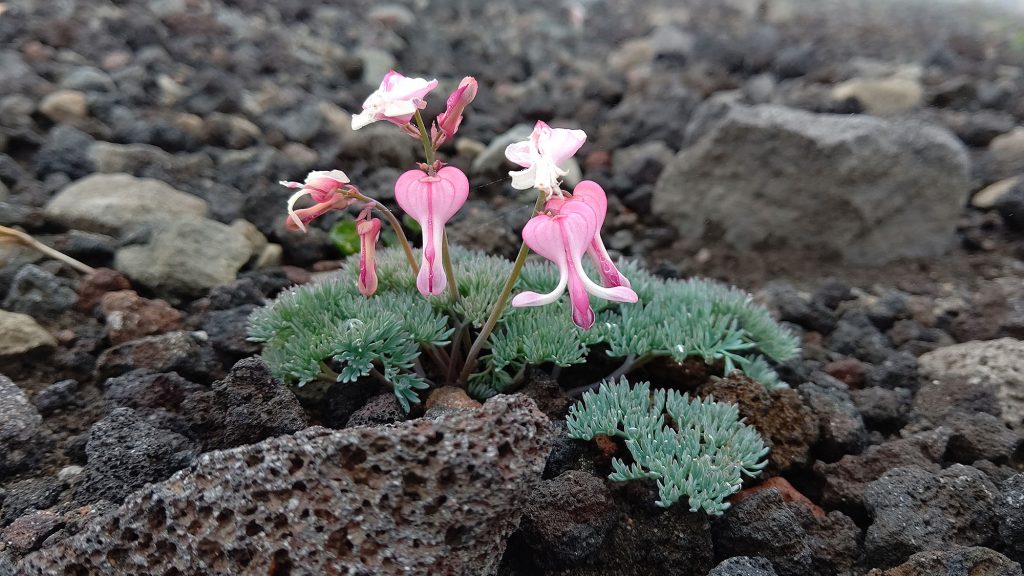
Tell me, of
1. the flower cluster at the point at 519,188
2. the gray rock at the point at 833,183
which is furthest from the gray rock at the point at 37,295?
the gray rock at the point at 833,183

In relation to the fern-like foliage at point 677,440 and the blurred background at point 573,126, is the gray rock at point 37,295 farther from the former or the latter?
the fern-like foliage at point 677,440

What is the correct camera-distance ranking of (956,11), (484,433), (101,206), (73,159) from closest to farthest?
(484,433) → (101,206) → (73,159) → (956,11)

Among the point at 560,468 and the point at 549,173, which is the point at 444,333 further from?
the point at 549,173

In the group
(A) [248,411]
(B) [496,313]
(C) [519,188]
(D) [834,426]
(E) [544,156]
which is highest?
(E) [544,156]

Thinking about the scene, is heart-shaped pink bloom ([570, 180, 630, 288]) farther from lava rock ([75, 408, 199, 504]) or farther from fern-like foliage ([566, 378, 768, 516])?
lava rock ([75, 408, 199, 504])

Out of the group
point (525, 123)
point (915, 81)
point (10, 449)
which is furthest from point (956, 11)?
point (10, 449)

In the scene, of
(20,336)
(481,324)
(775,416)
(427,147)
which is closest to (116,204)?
(20,336)

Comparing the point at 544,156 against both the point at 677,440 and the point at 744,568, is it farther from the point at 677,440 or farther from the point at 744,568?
the point at 744,568
